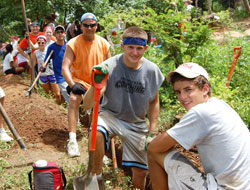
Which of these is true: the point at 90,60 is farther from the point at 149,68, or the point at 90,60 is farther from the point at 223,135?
the point at 223,135

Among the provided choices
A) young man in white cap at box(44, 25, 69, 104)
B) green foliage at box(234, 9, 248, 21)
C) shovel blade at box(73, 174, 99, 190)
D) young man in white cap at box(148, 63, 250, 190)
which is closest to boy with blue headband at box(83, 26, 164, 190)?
shovel blade at box(73, 174, 99, 190)

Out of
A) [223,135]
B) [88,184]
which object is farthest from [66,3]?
[223,135]

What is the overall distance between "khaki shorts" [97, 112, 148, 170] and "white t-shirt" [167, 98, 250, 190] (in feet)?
3.75

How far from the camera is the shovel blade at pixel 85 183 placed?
9.33 ft

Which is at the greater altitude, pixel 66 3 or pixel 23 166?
pixel 66 3

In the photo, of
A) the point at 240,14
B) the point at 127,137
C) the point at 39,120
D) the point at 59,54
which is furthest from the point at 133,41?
the point at 240,14

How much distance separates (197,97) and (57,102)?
471 centimetres

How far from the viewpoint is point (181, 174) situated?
2.42 m

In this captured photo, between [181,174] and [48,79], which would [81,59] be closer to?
[181,174]

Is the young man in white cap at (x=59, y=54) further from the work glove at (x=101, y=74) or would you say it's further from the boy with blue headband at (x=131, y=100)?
the work glove at (x=101, y=74)

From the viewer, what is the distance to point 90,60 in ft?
13.9

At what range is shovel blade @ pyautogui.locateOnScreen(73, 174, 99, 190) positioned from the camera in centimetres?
284

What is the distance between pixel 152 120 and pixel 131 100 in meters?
0.37

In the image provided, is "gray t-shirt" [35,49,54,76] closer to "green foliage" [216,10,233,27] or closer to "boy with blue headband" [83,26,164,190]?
"boy with blue headband" [83,26,164,190]
